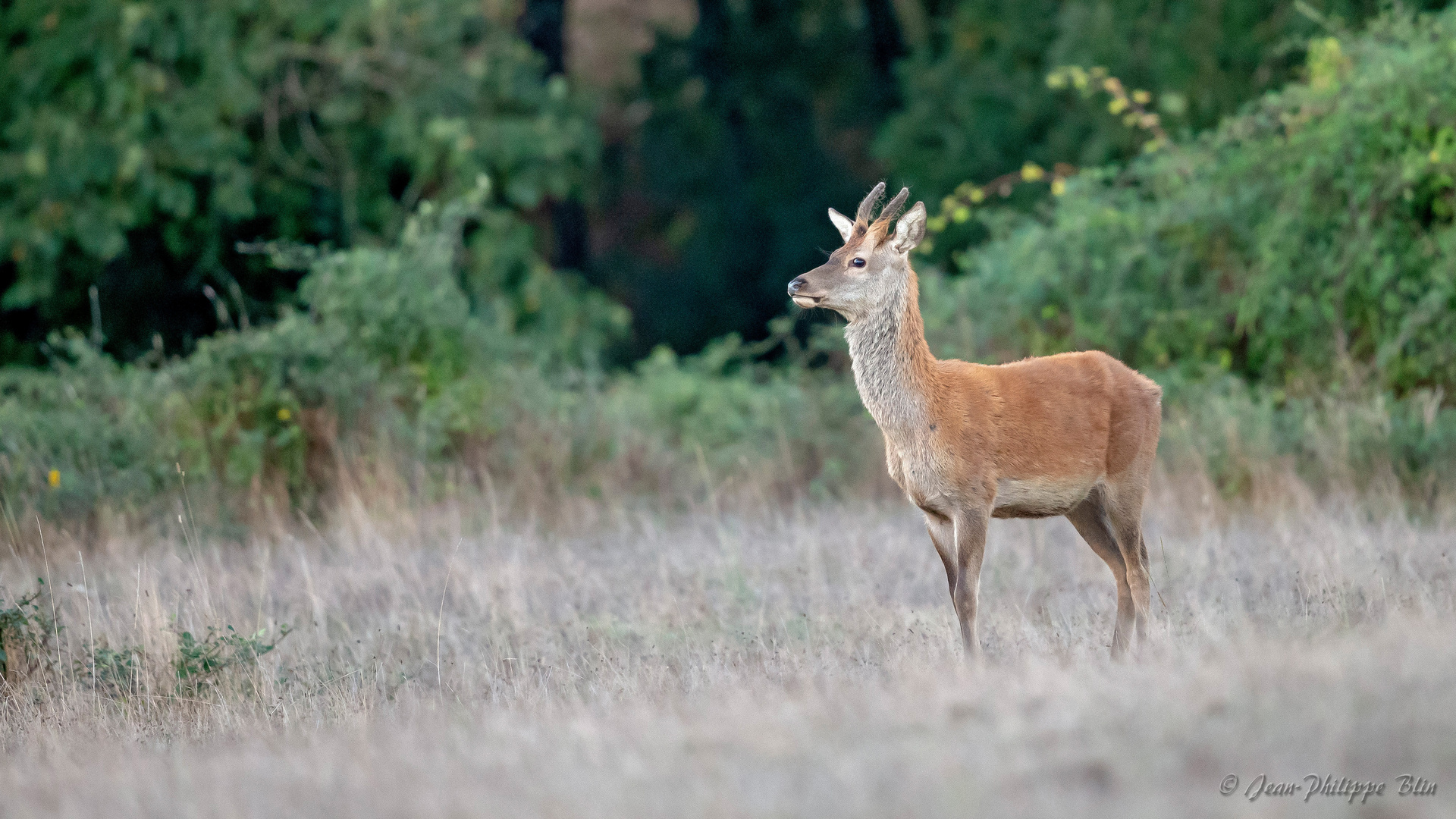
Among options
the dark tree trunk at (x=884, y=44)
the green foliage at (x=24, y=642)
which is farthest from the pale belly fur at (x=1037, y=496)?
the dark tree trunk at (x=884, y=44)

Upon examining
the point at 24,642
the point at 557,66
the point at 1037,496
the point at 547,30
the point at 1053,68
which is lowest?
the point at 24,642

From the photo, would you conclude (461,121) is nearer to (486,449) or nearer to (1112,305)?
(486,449)

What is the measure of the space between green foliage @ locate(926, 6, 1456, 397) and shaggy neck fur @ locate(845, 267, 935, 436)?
6.10 meters

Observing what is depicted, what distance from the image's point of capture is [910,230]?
22.2ft

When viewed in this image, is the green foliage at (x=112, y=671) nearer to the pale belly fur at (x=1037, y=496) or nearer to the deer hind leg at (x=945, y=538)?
the deer hind leg at (x=945, y=538)

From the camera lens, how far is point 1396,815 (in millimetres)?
3186

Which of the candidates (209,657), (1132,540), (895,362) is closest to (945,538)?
(895,362)

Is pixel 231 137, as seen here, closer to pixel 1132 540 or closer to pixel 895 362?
pixel 895 362

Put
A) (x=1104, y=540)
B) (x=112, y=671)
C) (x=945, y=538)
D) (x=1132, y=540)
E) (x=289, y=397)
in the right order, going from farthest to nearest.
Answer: (x=289, y=397) → (x=1104, y=540) → (x=1132, y=540) → (x=112, y=671) → (x=945, y=538)

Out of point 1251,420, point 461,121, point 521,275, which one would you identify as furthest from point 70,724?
point 521,275

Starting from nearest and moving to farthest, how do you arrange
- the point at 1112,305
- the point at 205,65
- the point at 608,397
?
1. the point at 1112,305
2. the point at 608,397
3. the point at 205,65

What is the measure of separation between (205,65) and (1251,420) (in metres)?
11.6

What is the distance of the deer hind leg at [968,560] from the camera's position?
6.28 m

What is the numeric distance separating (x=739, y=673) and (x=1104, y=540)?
2.14 metres
